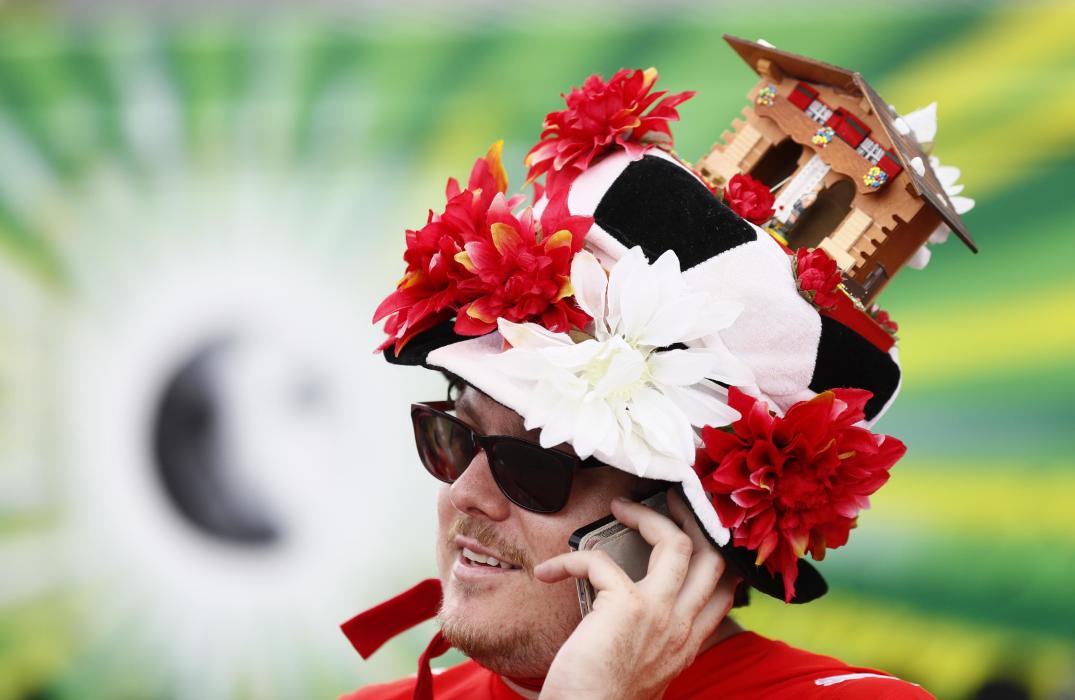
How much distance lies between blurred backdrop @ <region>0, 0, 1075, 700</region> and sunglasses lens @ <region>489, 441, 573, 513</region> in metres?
1.65

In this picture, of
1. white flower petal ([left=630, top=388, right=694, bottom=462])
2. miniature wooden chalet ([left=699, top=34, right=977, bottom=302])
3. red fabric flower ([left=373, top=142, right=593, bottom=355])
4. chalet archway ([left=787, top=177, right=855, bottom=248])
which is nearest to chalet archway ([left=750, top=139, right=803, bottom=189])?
Result: miniature wooden chalet ([left=699, top=34, right=977, bottom=302])

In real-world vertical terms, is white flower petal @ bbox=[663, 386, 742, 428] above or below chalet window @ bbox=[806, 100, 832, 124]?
below

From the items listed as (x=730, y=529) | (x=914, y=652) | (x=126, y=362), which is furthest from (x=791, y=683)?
(x=126, y=362)

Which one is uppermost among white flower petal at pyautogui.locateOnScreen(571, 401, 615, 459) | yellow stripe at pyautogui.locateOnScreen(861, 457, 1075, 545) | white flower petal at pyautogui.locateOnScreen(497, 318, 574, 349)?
white flower petal at pyautogui.locateOnScreen(497, 318, 574, 349)

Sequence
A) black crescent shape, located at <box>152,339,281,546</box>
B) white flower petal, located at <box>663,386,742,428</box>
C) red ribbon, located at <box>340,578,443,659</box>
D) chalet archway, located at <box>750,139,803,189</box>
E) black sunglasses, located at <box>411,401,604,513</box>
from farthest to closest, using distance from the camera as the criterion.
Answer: black crescent shape, located at <box>152,339,281,546</box> → red ribbon, located at <box>340,578,443,659</box> → chalet archway, located at <box>750,139,803,189</box> → black sunglasses, located at <box>411,401,604,513</box> → white flower petal, located at <box>663,386,742,428</box>

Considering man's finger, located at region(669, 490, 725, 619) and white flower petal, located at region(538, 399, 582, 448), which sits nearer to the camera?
white flower petal, located at region(538, 399, 582, 448)

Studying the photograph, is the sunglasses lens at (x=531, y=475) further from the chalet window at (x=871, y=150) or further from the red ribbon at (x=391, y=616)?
the chalet window at (x=871, y=150)

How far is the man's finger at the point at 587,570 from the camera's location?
5.45 ft

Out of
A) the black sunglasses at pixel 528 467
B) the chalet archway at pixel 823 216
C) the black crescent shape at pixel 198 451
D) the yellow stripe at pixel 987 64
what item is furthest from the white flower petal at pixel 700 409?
the black crescent shape at pixel 198 451

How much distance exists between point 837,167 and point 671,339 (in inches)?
23.0

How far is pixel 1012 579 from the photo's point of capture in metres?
3.01

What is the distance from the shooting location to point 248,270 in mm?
3631

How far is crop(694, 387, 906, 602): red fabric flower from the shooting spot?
1.65 meters

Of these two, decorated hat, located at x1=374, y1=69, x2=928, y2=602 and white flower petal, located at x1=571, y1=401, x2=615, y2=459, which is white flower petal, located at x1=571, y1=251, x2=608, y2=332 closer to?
decorated hat, located at x1=374, y1=69, x2=928, y2=602
